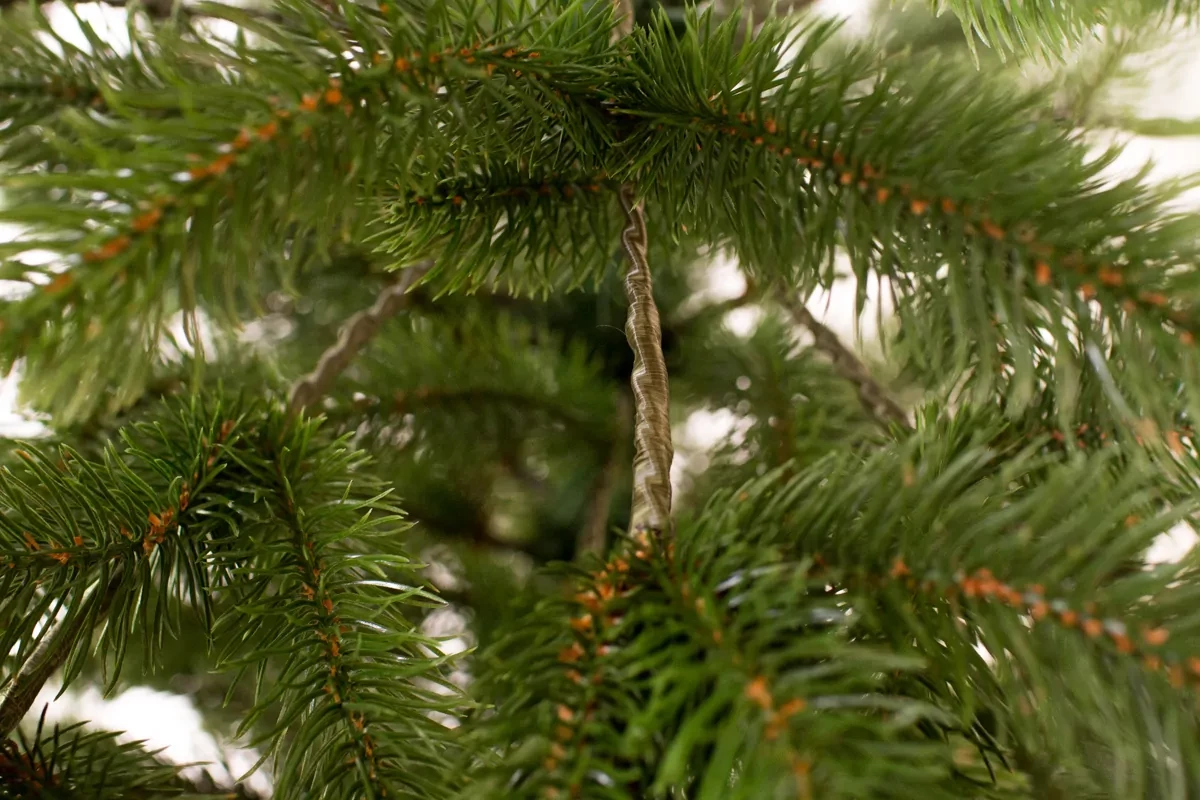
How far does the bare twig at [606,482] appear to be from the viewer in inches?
23.4

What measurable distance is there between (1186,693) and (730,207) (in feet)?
0.67

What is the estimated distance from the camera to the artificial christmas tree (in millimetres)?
194

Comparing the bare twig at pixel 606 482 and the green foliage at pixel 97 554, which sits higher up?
the bare twig at pixel 606 482

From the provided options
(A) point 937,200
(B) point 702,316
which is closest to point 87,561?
(A) point 937,200

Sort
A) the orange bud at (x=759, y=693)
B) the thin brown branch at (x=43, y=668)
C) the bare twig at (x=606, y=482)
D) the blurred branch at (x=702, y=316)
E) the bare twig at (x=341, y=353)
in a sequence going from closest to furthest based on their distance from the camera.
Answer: the orange bud at (x=759, y=693)
the thin brown branch at (x=43, y=668)
the bare twig at (x=341, y=353)
the bare twig at (x=606, y=482)
the blurred branch at (x=702, y=316)

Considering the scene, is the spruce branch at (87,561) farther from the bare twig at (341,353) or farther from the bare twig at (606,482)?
the bare twig at (606,482)

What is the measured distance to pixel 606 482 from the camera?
2.14ft

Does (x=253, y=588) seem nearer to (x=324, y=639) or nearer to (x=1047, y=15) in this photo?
(x=324, y=639)

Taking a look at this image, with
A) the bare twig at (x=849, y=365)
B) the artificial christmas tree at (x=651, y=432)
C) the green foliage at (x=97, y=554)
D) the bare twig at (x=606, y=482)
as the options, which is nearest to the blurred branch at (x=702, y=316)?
the bare twig at (x=606, y=482)

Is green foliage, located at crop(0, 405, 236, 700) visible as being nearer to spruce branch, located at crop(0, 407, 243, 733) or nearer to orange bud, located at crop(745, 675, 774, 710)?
spruce branch, located at crop(0, 407, 243, 733)

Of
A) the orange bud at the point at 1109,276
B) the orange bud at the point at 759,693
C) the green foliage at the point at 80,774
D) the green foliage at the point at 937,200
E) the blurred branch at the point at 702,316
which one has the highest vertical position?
the blurred branch at the point at 702,316

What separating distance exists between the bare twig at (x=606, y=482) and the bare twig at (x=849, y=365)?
0.62 ft

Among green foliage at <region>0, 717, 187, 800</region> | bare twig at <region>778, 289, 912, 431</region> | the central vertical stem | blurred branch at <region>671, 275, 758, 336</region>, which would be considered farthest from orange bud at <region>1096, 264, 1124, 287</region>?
blurred branch at <region>671, 275, 758, 336</region>

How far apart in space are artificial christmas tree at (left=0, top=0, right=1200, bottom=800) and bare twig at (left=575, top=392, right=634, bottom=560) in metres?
0.24
